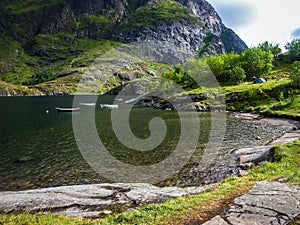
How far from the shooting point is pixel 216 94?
113000mm

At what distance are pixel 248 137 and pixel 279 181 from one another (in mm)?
36969

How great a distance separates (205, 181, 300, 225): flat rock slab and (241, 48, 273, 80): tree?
136 metres

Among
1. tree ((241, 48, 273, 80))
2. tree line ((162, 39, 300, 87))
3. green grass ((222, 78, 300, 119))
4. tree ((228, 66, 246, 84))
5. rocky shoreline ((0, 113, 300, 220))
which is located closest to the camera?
rocky shoreline ((0, 113, 300, 220))

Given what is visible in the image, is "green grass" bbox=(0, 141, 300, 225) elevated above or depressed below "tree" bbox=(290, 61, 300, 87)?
→ below

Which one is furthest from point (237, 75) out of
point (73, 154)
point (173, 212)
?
point (173, 212)

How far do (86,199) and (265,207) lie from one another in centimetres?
1491

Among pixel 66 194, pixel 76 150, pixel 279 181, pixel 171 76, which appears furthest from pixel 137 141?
pixel 171 76

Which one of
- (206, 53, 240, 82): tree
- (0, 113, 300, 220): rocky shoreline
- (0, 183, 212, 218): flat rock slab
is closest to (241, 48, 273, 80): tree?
(206, 53, 240, 82): tree

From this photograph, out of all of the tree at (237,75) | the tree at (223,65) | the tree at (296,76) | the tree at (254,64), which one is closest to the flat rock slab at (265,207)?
the tree at (296,76)

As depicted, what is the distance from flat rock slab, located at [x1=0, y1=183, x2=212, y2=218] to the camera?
70.5 feet

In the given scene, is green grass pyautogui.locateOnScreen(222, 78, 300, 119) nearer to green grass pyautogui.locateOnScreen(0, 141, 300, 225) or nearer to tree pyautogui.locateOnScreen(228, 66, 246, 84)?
tree pyautogui.locateOnScreen(228, 66, 246, 84)

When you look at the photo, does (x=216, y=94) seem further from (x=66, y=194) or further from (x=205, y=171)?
(x=66, y=194)

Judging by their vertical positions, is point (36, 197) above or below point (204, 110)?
below

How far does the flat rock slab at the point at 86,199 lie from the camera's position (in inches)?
846
